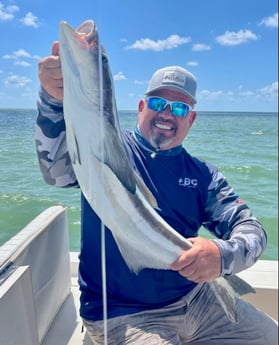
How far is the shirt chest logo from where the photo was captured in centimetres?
152

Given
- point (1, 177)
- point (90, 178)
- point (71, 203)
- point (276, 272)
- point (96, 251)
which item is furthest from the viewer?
point (276, 272)

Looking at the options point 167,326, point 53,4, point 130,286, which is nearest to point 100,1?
point 53,4

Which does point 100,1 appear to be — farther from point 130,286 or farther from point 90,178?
point 130,286

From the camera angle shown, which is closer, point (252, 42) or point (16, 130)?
point (16, 130)

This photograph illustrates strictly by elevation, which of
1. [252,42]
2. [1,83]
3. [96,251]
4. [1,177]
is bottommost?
[96,251]

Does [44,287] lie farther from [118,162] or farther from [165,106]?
[165,106]

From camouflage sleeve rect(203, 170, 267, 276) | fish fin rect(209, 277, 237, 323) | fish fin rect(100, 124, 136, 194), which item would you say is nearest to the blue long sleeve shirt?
camouflage sleeve rect(203, 170, 267, 276)

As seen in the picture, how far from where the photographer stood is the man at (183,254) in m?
1.29

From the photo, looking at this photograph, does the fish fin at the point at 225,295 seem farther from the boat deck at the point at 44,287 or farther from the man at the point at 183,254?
the boat deck at the point at 44,287

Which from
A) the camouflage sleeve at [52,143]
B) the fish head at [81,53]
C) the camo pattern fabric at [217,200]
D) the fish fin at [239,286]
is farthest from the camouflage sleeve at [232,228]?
the fish head at [81,53]

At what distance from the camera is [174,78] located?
154 centimetres

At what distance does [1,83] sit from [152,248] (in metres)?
0.64

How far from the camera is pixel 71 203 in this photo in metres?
1.98

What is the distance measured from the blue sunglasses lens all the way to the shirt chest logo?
243 mm
